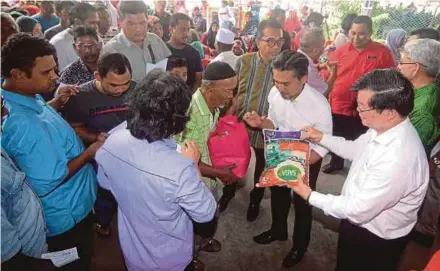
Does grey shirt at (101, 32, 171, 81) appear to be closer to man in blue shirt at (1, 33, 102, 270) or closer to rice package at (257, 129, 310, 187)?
man in blue shirt at (1, 33, 102, 270)

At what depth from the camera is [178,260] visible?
5.79 feet

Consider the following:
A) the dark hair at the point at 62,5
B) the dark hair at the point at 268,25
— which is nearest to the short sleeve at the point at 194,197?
the dark hair at the point at 268,25

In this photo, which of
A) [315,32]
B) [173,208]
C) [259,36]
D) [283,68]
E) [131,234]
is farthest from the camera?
[315,32]

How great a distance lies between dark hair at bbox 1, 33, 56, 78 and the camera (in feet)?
5.90

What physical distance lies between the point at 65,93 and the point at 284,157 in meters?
1.76

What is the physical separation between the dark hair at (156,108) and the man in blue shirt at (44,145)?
61 cm

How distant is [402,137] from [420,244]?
92.0 inches

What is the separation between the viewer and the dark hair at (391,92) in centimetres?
162

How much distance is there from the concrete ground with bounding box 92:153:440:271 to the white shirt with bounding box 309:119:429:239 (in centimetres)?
133

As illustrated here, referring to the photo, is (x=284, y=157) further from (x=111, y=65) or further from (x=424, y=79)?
(x=111, y=65)

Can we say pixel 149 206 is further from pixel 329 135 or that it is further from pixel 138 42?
pixel 138 42

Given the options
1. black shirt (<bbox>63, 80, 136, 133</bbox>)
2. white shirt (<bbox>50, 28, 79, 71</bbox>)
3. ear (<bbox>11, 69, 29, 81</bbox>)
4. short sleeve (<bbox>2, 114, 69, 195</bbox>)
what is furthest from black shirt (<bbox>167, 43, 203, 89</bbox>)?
short sleeve (<bbox>2, 114, 69, 195</bbox>)

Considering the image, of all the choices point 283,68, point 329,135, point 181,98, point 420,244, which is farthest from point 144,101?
point 420,244

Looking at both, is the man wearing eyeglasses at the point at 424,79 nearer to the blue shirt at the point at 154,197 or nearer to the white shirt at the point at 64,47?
the blue shirt at the point at 154,197
